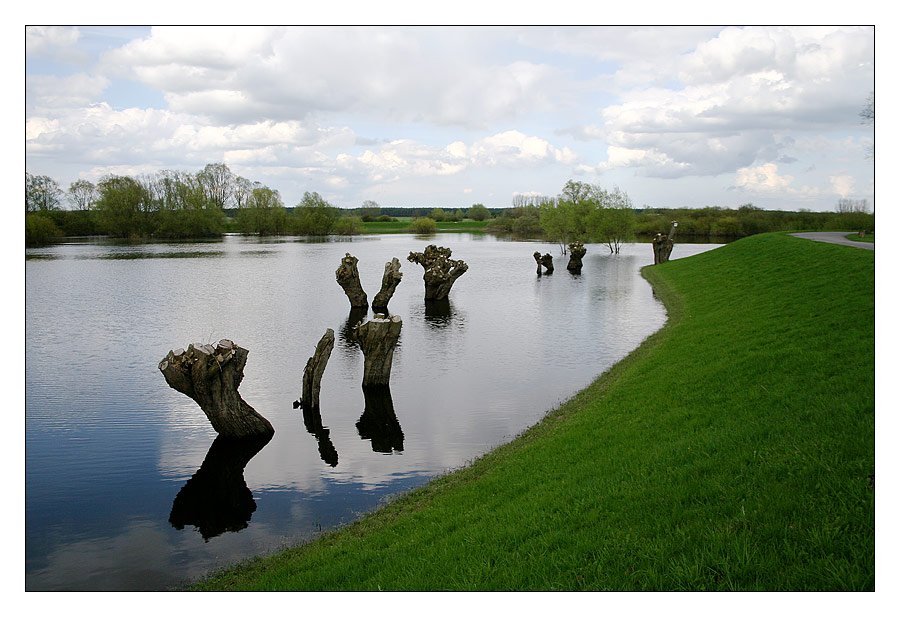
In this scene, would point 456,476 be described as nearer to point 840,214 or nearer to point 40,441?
point 840,214

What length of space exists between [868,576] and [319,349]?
1174 cm

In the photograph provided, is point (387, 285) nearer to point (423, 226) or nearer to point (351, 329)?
point (351, 329)

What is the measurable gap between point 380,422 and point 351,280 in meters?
16.4

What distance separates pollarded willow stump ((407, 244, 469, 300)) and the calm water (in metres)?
1.17

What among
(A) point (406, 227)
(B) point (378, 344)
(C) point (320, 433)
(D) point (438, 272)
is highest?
(A) point (406, 227)

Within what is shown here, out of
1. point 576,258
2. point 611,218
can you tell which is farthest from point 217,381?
point 611,218

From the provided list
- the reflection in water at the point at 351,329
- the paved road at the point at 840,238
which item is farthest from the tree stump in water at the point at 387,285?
the paved road at the point at 840,238

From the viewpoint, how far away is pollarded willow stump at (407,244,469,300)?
108ft

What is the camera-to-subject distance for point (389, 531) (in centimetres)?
831

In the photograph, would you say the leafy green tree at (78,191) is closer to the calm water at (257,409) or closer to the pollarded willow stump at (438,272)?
the calm water at (257,409)

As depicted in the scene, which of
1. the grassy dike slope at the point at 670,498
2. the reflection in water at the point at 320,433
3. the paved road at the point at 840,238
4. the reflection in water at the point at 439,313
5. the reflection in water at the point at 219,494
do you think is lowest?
the reflection in water at the point at 219,494

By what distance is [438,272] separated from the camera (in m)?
33.1

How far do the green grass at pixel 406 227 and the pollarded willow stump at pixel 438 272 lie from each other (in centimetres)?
9685

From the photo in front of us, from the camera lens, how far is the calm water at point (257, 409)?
30.4 ft
